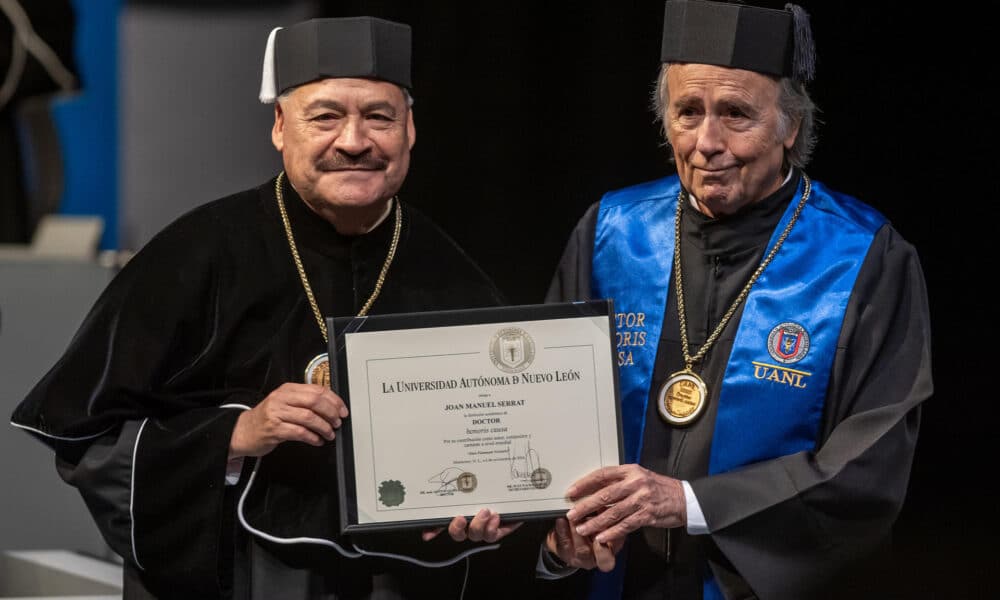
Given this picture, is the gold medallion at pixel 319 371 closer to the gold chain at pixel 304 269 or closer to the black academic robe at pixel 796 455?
the gold chain at pixel 304 269

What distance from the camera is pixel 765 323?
9.05 ft

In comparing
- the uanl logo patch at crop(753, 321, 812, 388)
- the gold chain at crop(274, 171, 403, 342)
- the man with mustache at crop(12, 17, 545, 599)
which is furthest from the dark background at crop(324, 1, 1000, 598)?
the man with mustache at crop(12, 17, 545, 599)

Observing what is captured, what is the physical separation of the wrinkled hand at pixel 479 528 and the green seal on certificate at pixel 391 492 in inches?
3.8

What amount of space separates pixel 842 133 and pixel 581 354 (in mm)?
1750

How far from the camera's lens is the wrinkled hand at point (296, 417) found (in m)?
2.37

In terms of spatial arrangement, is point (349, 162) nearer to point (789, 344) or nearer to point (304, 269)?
point (304, 269)

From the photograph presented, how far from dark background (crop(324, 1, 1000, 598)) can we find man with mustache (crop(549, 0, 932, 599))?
1112 millimetres

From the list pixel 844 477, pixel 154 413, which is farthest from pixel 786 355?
pixel 154 413

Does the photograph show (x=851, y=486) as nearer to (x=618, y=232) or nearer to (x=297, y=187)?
(x=618, y=232)

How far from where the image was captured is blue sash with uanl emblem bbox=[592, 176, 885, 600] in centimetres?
269

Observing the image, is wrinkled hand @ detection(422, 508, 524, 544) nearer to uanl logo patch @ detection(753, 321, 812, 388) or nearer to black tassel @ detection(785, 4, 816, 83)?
uanl logo patch @ detection(753, 321, 812, 388)

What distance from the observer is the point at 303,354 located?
260cm

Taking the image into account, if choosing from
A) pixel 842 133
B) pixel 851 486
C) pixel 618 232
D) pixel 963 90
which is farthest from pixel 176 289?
pixel 963 90

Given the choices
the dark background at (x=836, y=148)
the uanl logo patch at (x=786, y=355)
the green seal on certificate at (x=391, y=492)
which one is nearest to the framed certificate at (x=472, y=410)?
the green seal on certificate at (x=391, y=492)
